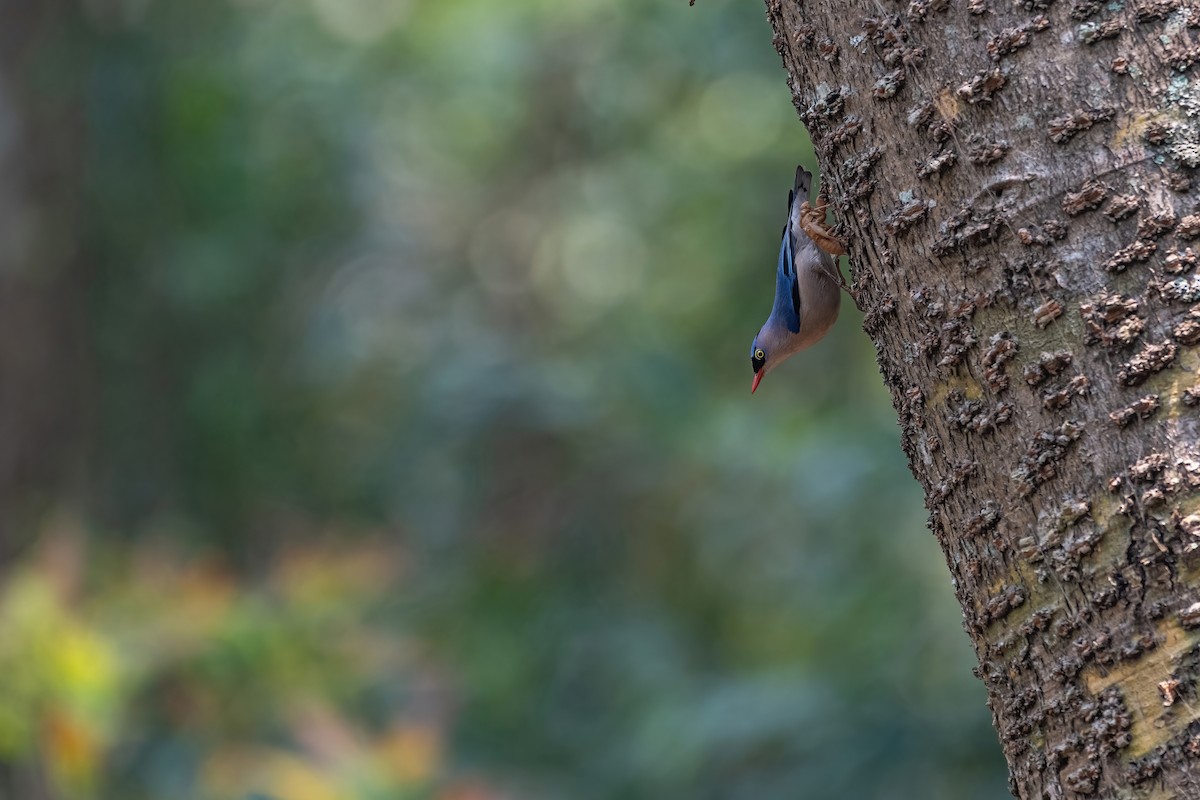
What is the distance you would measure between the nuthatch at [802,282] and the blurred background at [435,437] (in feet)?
7.93

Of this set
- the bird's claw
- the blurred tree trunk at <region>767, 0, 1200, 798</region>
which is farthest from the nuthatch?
the blurred tree trunk at <region>767, 0, 1200, 798</region>

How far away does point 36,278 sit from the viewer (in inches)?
298

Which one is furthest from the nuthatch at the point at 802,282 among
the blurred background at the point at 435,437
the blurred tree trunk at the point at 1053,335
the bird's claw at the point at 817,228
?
the blurred background at the point at 435,437

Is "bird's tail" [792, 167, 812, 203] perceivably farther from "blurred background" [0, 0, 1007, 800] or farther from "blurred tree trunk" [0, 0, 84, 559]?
"blurred tree trunk" [0, 0, 84, 559]

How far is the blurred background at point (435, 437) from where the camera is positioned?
595 cm

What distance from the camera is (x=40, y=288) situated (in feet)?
25.0

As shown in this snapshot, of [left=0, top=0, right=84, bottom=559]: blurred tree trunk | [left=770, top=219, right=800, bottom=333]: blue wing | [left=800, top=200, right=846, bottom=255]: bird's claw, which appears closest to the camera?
[left=800, top=200, right=846, bottom=255]: bird's claw

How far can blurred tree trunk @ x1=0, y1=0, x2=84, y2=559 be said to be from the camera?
722 cm

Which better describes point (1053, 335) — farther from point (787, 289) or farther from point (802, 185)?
point (787, 289)

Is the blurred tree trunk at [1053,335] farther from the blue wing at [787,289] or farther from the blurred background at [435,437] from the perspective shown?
the blurred background at [435,437]

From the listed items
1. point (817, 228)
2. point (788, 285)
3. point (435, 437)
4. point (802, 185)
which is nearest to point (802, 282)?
point (788, 285)

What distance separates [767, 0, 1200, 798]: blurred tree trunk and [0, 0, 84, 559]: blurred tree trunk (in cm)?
631

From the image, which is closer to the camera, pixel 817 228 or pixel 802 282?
pixel 817 228

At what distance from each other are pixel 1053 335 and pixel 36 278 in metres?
7.19
